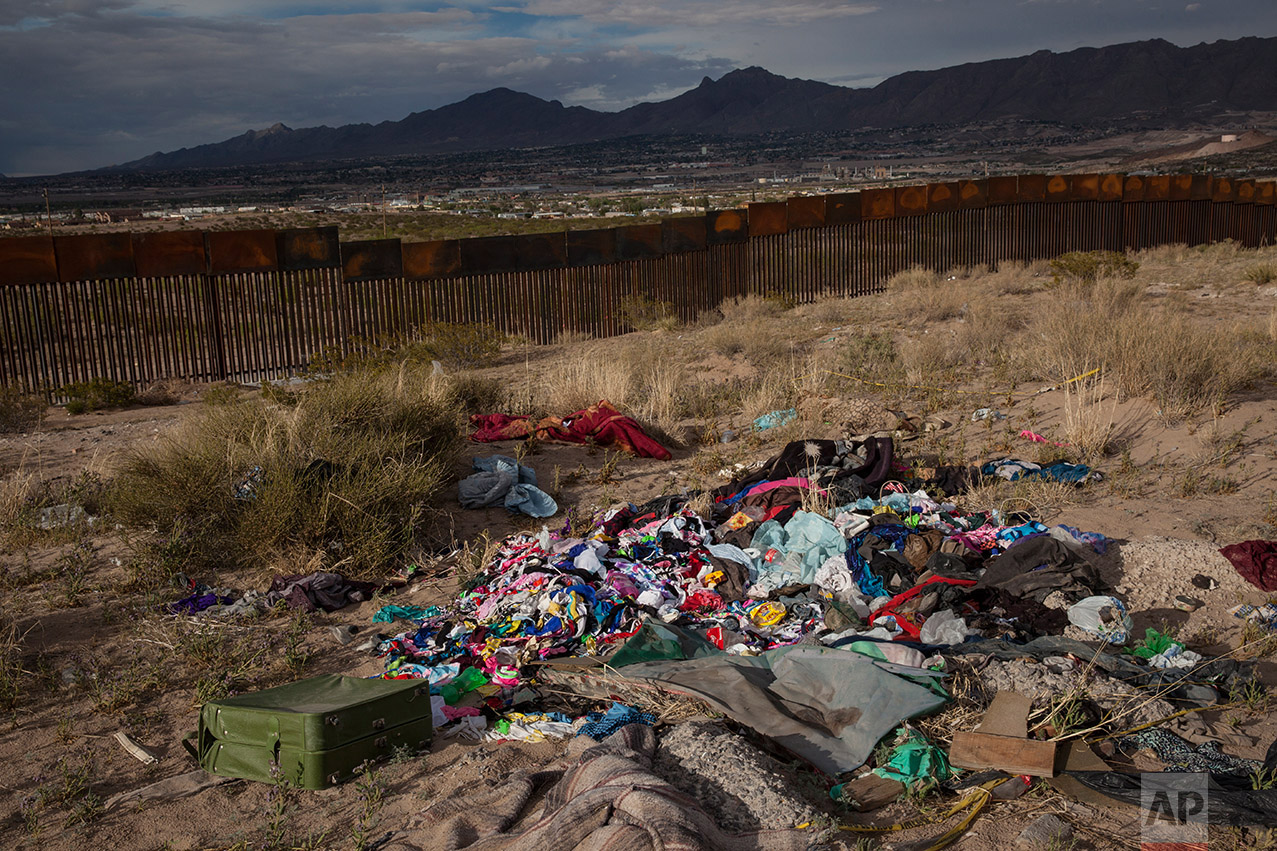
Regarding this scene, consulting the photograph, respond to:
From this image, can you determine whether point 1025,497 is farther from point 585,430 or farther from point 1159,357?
point 585,430

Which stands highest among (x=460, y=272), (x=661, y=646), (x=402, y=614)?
(x=460, y=272)

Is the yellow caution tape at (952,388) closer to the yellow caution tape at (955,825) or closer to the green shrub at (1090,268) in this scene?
the yellow caution tape at (955,825)

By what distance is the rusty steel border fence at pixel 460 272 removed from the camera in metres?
13.1

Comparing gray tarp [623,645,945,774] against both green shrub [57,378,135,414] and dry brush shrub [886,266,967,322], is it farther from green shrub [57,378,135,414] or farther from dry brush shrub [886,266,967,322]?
dry brush shrub [886,266,967,322]

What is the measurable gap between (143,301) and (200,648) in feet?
32.1

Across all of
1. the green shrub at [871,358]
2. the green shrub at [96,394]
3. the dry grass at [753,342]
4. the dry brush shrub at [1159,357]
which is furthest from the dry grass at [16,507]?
the dry brush shrub at [1159,357]

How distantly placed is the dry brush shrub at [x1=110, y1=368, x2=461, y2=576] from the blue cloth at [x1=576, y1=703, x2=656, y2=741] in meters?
2.73

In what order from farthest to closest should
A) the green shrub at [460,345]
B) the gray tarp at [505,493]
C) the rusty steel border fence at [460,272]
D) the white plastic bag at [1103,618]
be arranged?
the green shrub at [460,345], the rusty steel border fence at [460,272], the gray tarp at [505,493], the white plastic bag at [1103,618]

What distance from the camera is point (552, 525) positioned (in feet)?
24.6

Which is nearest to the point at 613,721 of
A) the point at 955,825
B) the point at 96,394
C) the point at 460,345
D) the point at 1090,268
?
the point at 955,825

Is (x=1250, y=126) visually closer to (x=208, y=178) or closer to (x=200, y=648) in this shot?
(x=208, y=178)

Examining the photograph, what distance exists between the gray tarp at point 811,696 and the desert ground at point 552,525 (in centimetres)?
10

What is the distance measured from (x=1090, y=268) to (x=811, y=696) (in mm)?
15207

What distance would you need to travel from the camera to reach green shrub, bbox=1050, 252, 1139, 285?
1709 cm
